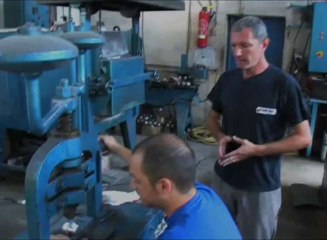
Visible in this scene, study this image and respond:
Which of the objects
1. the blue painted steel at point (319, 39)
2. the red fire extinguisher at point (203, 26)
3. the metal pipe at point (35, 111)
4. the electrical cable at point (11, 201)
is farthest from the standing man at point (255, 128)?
the red fire extinguisher at point (203, 26)

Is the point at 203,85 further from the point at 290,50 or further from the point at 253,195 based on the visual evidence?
the point at 253,195

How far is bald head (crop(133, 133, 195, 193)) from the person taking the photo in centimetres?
98

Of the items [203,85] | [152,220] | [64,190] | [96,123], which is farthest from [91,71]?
[203,85]

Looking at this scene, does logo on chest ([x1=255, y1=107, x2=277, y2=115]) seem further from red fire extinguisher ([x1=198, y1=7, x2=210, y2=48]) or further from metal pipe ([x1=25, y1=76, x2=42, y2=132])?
red fire extinguisher ([x1=198, y1=7, x2=210, y2=48])

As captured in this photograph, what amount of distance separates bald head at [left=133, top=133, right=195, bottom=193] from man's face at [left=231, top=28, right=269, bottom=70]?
1.96 feet

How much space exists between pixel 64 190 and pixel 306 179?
2.77m

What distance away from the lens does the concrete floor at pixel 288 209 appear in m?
2.57

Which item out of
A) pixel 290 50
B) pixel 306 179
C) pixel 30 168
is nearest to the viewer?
pixel 30 168

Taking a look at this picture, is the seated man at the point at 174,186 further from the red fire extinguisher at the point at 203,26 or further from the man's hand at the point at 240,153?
the red fire extinguisher at the point at 203,26

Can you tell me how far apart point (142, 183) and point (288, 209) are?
224cm

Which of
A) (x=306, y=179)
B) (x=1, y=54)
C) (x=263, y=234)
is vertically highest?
(x=1, y=54)

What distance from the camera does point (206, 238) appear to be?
0.92 metres

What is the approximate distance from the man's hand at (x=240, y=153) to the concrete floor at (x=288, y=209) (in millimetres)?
1268

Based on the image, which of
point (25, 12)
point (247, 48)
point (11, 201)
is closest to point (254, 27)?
point (247, 48)
